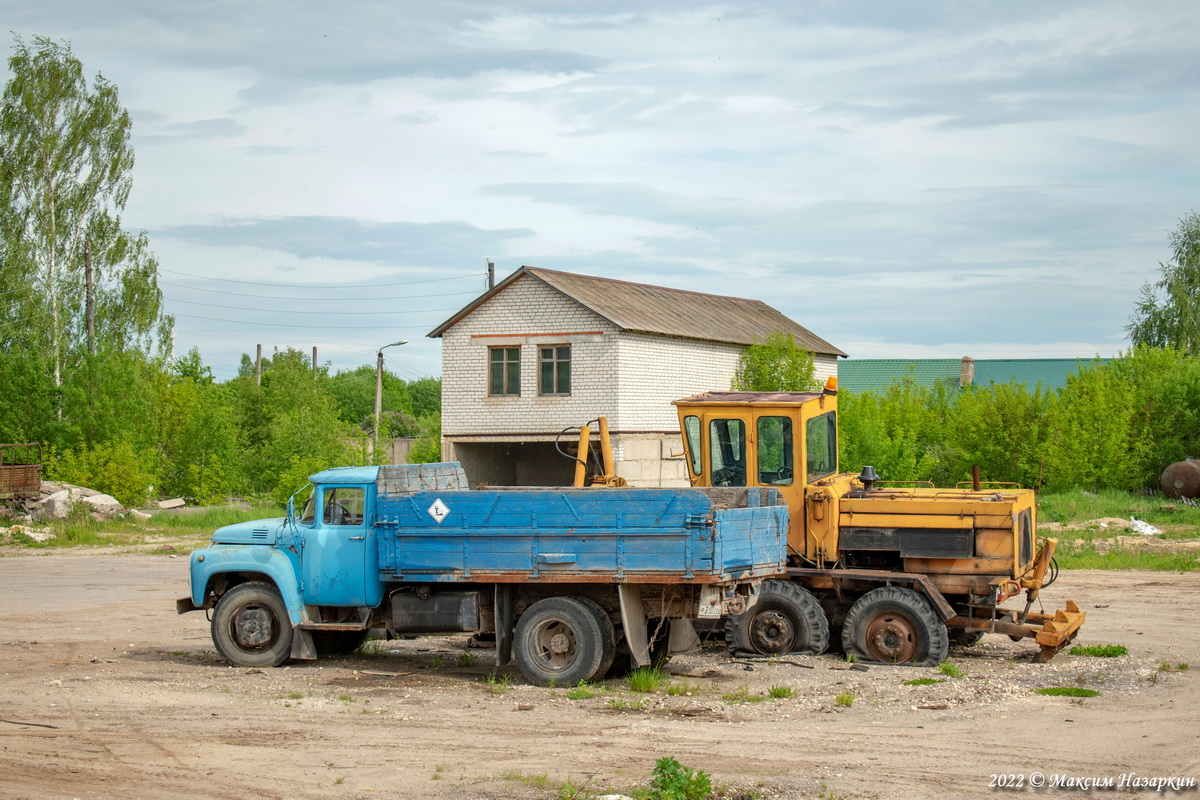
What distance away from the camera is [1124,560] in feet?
76.4

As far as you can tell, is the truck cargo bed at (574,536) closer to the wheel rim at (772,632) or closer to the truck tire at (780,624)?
the truck tire at (780,624)

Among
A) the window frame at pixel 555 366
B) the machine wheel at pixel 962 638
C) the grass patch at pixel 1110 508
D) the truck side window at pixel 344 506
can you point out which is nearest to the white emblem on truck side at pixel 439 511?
the truck side window at pixel 344 506

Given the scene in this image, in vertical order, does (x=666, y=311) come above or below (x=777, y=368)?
above

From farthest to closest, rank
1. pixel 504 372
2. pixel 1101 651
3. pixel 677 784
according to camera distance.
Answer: pixel 504 372 < pixel 1101 651 < pixel 677 784

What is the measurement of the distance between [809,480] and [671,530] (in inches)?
115

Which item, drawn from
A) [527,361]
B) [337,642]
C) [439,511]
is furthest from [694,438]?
[527,361]

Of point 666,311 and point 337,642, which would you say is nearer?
point 337,642

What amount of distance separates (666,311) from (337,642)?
78.7ft

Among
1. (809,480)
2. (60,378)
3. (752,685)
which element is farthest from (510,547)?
(60,378)

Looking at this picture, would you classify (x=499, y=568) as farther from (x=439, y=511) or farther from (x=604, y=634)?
(x=604, y=634)

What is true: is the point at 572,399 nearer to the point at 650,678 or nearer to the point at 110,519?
the point at 110,519

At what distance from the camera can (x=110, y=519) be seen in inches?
1383

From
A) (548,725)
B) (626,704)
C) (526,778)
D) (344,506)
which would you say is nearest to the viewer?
(526,778)

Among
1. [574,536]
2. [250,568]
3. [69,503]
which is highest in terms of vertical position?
[574,536]
